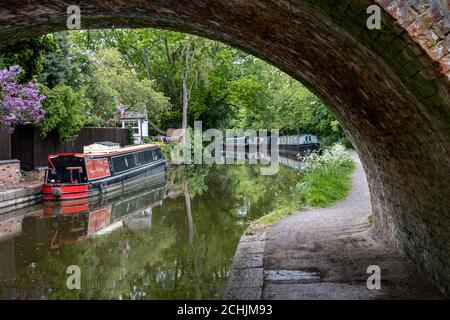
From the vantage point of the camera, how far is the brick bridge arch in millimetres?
2863

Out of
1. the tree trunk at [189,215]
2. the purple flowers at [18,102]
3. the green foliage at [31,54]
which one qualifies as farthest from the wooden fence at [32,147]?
the green foliage at [31,54]

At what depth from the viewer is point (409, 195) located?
17.7 ft

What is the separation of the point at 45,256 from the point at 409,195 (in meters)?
6.57

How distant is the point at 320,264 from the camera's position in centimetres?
668

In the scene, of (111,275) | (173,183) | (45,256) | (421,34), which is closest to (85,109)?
(173,183)

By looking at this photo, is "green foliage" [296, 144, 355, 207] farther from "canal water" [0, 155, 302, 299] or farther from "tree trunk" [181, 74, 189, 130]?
"tree trunk" [181, 74, 189, 130]


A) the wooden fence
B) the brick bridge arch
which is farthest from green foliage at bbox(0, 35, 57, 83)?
the wooden fence

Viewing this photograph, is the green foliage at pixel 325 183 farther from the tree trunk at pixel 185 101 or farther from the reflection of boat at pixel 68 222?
the tree trunk at pixel 185 101

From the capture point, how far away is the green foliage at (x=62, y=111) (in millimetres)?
17625

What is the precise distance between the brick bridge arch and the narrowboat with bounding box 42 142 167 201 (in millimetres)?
10695

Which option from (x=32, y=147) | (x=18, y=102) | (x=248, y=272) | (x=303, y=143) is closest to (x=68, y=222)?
(x=18, y=102)

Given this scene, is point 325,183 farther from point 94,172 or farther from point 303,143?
point 303,143

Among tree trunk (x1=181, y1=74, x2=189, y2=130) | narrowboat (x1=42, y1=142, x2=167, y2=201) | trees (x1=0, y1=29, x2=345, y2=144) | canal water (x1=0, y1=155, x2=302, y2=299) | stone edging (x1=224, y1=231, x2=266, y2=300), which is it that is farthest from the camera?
tree trunk (x1=181, y1=74, x2=189, y2=130)
